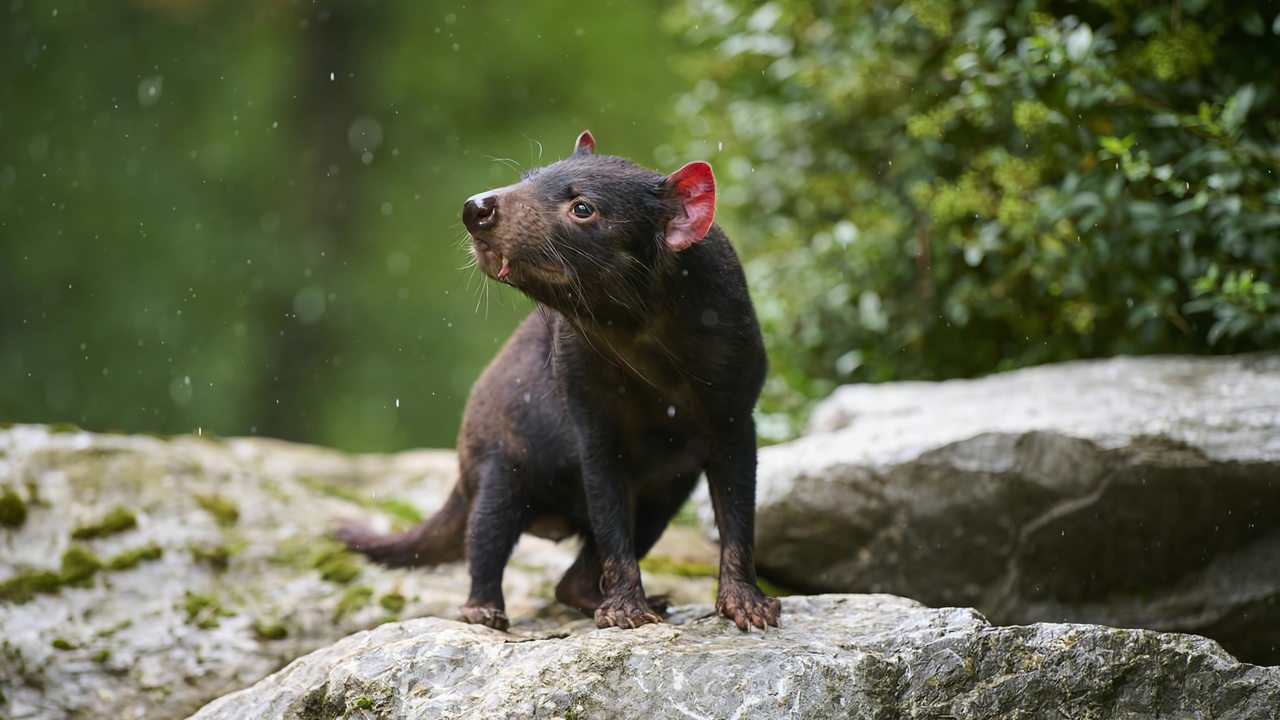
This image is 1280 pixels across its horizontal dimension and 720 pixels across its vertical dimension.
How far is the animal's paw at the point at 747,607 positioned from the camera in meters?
3.79

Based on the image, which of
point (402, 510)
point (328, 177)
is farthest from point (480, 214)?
point (328, 177)

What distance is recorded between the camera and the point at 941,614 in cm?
368

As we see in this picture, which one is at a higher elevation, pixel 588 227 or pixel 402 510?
pixel 588 227

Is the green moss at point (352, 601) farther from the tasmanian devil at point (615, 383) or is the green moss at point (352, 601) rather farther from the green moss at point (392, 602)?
the tasmanian devil at point (615, 383)

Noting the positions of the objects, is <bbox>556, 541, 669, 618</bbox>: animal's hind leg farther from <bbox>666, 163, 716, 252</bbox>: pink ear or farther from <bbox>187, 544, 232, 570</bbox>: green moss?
<bbox>187, 544, 232, 570</bbox>: green moss

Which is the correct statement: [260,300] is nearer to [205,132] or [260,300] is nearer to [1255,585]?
[205,132]

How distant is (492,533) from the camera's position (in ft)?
14.3

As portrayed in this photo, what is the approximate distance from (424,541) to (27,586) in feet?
6.02

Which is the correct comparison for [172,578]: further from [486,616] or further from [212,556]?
[486,616]

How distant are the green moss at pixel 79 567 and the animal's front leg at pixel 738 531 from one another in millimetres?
3124

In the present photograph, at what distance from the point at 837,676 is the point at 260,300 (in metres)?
13.8

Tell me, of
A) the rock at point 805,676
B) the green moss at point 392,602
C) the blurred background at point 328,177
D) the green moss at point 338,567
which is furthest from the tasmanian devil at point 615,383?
the blurred background at point 328,177

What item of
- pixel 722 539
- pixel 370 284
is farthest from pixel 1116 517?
pixel 370 284

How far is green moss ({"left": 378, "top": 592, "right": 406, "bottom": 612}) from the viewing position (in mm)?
5273
